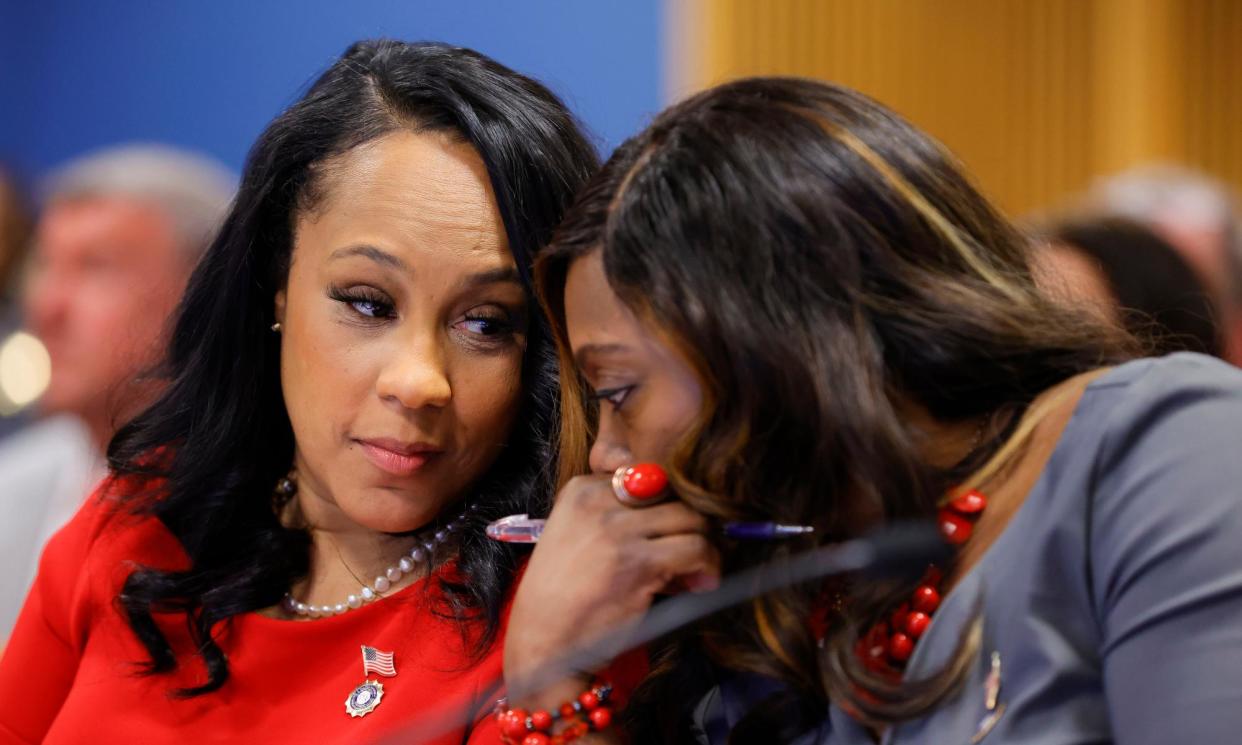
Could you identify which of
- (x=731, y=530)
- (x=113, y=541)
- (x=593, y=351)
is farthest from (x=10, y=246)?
(x=731, y=530)

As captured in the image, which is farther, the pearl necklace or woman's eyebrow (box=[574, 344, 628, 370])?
the pearl necklace

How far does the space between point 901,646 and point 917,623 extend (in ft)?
0.07

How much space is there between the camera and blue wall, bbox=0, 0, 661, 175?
8.70 feet

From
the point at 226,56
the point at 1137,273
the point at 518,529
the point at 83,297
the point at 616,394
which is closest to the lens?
the point at 616,394

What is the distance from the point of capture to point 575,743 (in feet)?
3.87

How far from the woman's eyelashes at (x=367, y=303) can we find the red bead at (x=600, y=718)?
409 mm

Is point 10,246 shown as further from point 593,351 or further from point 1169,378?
point 1169,378

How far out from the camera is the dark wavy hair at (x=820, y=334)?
3.44ft

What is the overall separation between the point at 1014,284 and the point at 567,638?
430 millimetres

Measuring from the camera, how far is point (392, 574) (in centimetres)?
146

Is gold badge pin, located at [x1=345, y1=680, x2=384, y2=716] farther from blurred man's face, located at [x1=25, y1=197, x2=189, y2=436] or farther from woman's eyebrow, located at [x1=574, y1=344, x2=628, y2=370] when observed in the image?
blurred man's face, located at [x1=25, y1=197, x2=189, y2=436]

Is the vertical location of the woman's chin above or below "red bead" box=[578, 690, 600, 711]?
above

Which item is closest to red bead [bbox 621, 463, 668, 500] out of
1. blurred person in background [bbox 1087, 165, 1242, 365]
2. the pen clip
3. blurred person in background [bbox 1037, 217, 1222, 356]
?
the pen clip


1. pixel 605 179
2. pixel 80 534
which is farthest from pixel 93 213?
pixel 605 179
